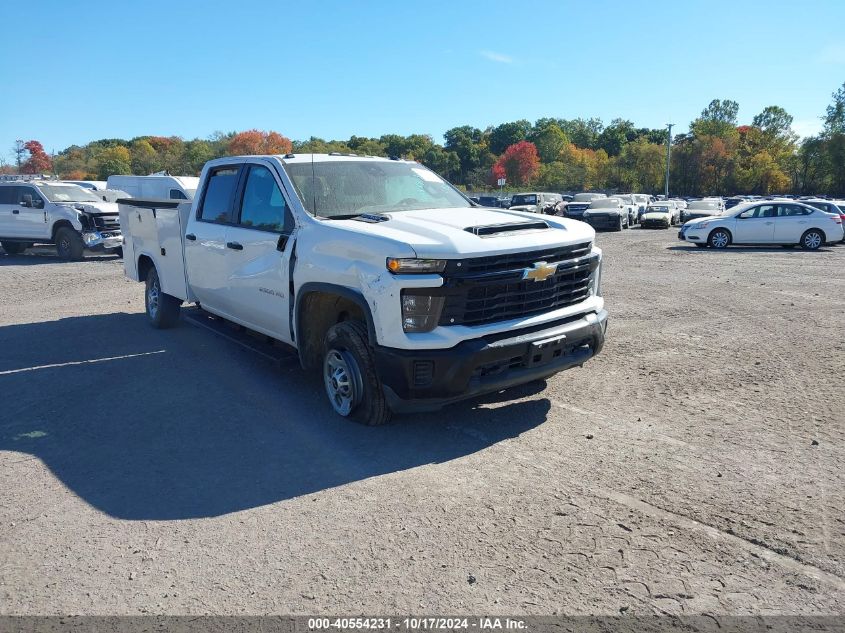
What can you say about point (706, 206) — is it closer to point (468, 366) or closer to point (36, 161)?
point (468, 366)

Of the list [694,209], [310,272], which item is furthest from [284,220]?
[694,209]

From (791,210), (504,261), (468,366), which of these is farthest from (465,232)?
(791,210)

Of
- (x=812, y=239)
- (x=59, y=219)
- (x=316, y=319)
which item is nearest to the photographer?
(x=316, y=319)

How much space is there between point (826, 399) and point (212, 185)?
6.16m

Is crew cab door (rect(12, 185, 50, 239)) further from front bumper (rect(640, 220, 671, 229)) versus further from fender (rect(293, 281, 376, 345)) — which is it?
front bumper (rect(640, 220, 671, 229))

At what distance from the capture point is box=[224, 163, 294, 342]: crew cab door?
567 cm

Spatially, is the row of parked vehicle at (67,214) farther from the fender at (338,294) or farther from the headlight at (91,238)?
the fender at (338,294)

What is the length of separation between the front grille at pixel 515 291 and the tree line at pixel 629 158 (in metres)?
72.8

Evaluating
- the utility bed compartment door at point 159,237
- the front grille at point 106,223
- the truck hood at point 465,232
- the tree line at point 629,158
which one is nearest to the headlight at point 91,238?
the front grille at point 106,223

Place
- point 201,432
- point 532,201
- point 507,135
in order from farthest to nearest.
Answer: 1. point 507,135
2. point 532,201
3. point 201,432

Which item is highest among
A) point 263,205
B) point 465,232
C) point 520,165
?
point 520,165

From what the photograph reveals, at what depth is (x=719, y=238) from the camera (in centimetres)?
1997

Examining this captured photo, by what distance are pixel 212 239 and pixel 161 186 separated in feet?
42.7

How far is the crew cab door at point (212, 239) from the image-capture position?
6.63m
